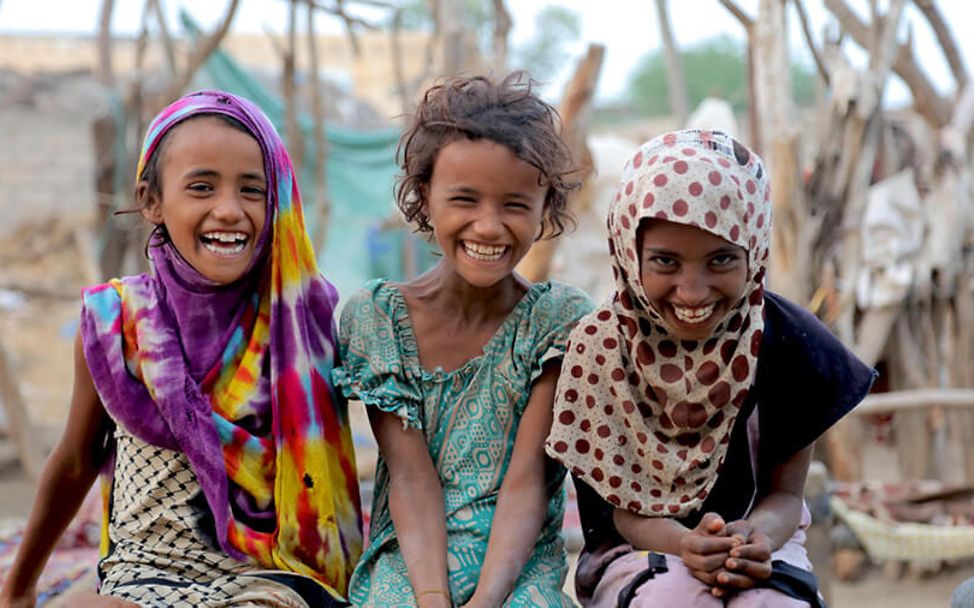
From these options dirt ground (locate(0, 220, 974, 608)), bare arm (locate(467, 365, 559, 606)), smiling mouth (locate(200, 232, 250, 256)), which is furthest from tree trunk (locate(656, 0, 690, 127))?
smiling mouth (locate(200, 232, 250, 256))

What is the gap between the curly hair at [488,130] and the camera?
248 cm

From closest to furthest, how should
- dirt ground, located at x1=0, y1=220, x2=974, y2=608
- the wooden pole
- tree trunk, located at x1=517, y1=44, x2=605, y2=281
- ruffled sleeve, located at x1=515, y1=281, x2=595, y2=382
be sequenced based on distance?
ruffled sleeve, located at x1=515, y1=281, x2=595, y2=382, tree trunk, located at x1=517, y1=44, x2=605, y2=281, dirt ground, located at x1=0, y1=220, x2=974, y2=608, the wooden pole

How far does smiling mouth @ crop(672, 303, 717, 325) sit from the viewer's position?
2.19m

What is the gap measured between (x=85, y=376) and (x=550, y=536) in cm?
106

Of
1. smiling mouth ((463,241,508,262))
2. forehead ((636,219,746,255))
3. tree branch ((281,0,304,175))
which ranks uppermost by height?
tree branch ((281,0,304,175))

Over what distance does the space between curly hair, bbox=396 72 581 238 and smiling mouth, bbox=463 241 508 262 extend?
17 cm

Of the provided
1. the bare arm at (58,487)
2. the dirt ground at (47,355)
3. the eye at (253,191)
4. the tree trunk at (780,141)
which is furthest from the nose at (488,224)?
the tree trunk at (780,141)

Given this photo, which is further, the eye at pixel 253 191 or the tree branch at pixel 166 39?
the tree branch at pixel 166 39

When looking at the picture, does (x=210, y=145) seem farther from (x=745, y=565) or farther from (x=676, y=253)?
(x=745, y=565)

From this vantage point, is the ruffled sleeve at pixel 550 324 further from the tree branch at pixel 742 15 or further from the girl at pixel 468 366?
the tree branch at pixel 742 15

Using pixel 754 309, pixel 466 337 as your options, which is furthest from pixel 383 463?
pixel 754 309

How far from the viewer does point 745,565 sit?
6.95 ft

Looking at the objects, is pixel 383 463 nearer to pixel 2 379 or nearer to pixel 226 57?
pixel 2 379

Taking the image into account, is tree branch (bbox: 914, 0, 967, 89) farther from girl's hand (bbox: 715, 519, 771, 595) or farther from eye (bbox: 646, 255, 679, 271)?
girl's hand (bbox: 715, 519, 771, 595)
